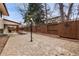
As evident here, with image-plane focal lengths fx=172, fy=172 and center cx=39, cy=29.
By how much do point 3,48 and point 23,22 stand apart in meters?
0.54

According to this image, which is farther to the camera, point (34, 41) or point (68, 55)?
point (34, 41)

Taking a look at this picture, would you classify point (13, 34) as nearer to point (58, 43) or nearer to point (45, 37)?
point (45, 37)

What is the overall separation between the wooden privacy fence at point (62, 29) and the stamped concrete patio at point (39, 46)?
4.6 inches

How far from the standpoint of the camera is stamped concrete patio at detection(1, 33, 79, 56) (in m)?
2.77

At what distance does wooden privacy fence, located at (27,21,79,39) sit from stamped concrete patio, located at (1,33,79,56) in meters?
0.12

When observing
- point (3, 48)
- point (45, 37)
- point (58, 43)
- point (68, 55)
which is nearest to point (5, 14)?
point (3, 48)

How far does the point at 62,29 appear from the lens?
3.12 metres

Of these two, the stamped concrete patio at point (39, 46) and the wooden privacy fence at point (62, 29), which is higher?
the wooden privacy fence at point (62, 29)

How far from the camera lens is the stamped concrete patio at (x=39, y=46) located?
277 centimetres

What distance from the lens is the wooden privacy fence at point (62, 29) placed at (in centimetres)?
301

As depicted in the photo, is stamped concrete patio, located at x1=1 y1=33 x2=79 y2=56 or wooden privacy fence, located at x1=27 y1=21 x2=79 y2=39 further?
wooden privacy fence, located at x1=27 y1=21 x2=79 y2=39

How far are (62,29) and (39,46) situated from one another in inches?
22.4

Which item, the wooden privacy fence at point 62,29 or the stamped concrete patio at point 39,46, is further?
the wooden privacy fence at point 62,29

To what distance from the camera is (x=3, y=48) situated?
9.12 feet
